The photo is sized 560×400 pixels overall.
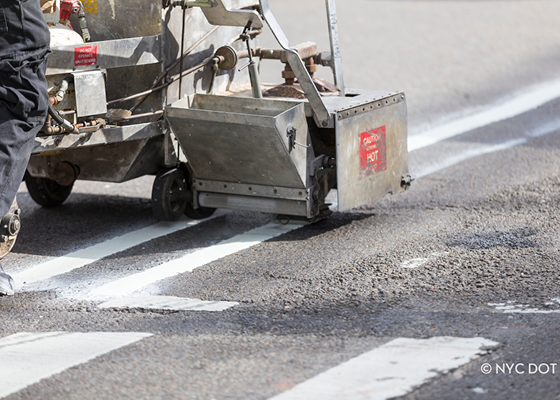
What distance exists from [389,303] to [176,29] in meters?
2.55

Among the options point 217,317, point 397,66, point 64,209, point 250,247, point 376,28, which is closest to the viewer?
point 217,317

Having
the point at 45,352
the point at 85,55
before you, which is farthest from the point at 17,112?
the point at 45,352

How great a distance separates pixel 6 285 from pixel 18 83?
114 centimetres

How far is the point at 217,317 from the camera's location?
4.33 meters

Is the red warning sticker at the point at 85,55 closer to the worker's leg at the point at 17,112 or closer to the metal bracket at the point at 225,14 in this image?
the worker's leg at the point at 17,112

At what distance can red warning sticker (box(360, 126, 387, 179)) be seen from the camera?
588 cm

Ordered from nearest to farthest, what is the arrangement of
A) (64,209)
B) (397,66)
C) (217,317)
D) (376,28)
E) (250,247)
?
(217,317), (250,247), (64,209), (397,66), (376,28)

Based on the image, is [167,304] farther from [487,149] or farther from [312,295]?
[487,149]

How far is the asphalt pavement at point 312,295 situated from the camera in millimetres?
3551

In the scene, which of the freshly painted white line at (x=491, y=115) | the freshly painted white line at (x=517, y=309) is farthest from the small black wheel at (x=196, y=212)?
the freshly painted white line at (x=491, y=115)

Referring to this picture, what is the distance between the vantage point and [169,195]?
607cm

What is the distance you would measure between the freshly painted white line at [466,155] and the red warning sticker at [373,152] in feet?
5.13

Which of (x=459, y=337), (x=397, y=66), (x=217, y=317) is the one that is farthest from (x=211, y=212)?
(x=397, y=66)

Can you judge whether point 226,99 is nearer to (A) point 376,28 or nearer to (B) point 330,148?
(B) point 330,148
